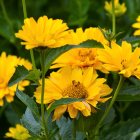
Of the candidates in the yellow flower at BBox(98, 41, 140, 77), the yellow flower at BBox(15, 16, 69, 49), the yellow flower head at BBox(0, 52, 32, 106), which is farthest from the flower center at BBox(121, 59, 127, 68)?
the yellow flower head at BBox(0, 52, 32, 106)

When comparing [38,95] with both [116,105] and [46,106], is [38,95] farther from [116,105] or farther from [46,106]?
[116,105]

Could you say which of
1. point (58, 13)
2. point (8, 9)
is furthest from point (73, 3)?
point (8, 9)

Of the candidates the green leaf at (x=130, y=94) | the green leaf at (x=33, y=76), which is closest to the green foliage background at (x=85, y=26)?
the green leaf at (x=130, y=94)

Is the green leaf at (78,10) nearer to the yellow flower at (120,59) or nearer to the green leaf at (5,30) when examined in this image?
the green leaf at (5,30)

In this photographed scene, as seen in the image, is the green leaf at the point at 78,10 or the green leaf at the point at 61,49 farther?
the green leaf at the point at 78,10

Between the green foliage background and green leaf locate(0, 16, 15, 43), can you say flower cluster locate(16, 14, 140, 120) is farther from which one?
green leaf locate(0, 16, 15, 43)

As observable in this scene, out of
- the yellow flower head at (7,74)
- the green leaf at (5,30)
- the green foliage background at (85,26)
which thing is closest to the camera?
the green foliage background at (85,26)

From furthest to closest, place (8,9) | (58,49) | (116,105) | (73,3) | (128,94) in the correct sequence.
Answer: (8,9) → (73,3) → (116,105) → (128,94) → (58,49)
